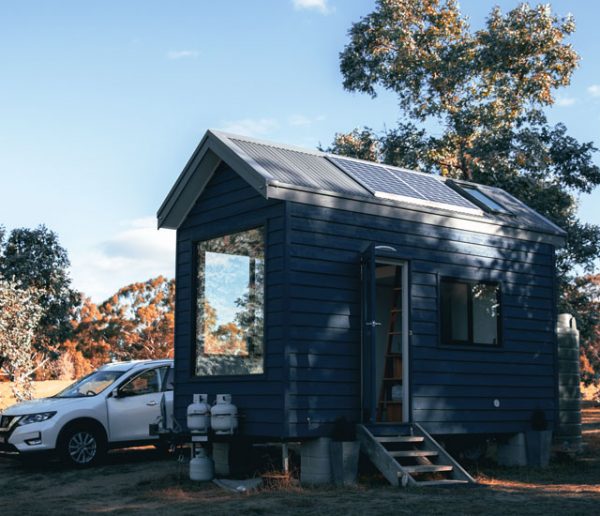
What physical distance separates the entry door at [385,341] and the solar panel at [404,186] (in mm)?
991

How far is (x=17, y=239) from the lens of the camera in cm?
2802

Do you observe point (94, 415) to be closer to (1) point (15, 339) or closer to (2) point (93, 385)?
(2) point (93, 385)

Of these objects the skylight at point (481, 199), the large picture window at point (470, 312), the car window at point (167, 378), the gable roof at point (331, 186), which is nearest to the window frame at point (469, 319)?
the large picture window at point (470, 312)

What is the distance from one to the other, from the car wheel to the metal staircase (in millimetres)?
5020

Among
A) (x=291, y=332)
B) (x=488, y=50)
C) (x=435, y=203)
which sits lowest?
(x=291, y=332)

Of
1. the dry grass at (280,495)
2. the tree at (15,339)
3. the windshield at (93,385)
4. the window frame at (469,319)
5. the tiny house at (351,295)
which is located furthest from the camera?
the tree at (15,339)

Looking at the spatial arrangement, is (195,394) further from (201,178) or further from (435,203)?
(435,203)

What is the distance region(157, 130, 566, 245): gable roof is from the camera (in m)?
11.4

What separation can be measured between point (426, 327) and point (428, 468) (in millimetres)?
2228

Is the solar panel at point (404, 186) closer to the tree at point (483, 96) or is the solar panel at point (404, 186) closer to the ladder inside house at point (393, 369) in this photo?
the ladder inside house at point (393, 369)

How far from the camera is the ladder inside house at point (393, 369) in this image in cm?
1295

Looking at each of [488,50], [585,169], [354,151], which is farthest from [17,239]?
[585,169]

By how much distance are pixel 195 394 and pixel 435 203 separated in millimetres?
4408

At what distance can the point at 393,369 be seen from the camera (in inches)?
546
